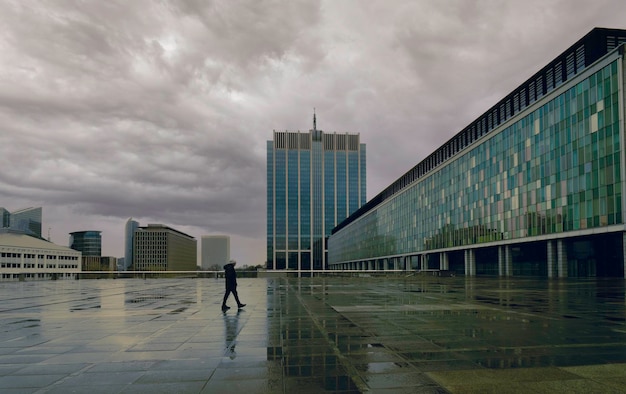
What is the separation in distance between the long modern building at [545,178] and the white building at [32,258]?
102m

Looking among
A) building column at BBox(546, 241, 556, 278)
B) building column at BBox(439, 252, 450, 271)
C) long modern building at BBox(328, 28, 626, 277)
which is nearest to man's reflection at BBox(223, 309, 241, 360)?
long modern building at BBox(328, 28, 626, 277)

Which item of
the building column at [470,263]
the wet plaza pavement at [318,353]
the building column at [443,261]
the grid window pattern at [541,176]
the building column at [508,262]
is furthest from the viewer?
the building column at [443,261]

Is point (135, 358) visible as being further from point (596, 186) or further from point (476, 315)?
point (596, 186)

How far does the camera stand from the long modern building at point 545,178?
146 feet

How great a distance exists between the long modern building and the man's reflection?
42.6m

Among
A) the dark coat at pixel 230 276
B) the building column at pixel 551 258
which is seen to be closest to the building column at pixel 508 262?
the building column at pixel 551 258

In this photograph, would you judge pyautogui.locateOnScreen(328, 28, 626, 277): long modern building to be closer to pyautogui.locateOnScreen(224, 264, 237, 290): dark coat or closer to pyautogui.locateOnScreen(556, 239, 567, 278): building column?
pyautogui.locateOnScreen(556, 239, 567, 278): building column

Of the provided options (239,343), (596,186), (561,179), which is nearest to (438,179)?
(561,179)

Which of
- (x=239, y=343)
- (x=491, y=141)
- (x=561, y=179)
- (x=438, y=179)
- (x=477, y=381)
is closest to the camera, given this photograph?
(x=477, y=381)

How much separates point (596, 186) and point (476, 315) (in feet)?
131

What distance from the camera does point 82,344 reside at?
898 cm

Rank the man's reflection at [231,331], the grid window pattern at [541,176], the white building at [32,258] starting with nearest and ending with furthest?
the man's reflection at [231,331] < the grid window pattern at [541,176] < the white building at [32,258]

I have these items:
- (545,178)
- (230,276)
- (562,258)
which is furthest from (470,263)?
(230,276)

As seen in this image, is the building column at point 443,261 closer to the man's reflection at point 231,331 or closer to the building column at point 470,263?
the building column at point 470,263
